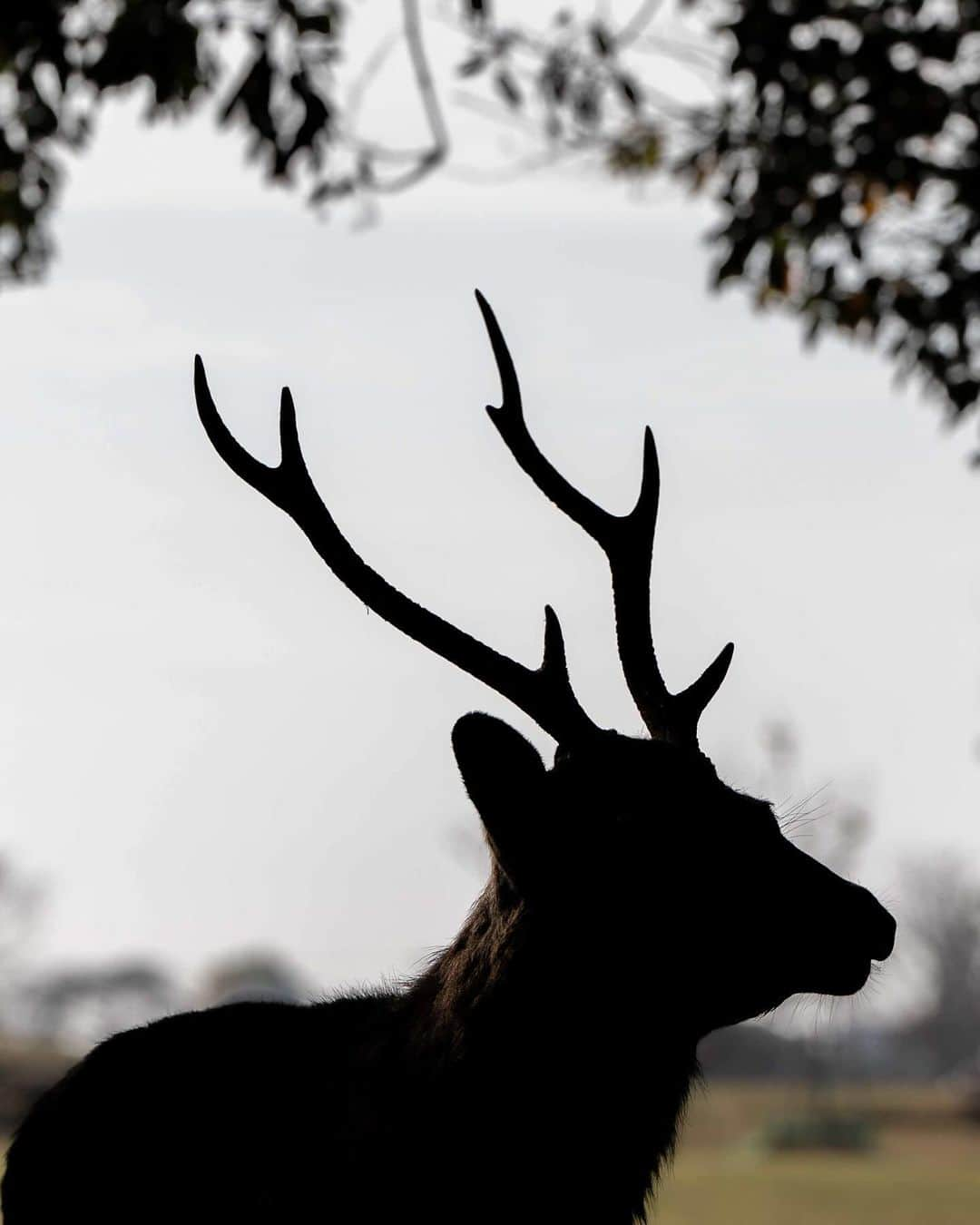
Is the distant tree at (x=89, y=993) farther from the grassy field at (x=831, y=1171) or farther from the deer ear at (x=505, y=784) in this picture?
the deer ear at (x=505, y=784)

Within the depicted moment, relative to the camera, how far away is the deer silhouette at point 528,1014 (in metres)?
3.30

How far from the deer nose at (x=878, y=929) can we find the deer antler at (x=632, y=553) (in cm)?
61

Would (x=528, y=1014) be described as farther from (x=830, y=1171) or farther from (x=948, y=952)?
(x=948, y=952)

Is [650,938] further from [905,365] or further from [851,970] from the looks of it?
[905,365]

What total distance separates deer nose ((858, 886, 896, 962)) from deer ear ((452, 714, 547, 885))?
24.7 inches

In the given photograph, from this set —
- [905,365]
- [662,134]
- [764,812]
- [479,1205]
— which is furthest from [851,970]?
[662,134]

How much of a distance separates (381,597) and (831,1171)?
33.2 m

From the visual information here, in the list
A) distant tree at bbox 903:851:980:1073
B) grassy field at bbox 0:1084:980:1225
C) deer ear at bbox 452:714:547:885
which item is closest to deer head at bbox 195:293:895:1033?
deer ear at bbox 452:714:547:885

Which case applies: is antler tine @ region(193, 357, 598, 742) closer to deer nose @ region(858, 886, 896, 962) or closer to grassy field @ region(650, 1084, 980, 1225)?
deer nose @ region(858, 886, 896, 962)

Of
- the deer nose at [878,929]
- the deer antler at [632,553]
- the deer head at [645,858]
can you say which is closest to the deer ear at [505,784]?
the deer head at [645,858]

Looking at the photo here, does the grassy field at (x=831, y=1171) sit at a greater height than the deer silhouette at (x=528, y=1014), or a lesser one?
greater

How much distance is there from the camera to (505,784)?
3.40 m

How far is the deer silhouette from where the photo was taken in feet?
10.8

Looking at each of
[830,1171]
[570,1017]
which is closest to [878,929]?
[570,1017]
